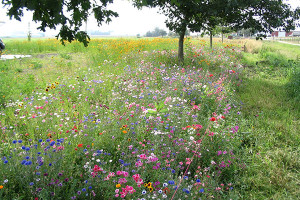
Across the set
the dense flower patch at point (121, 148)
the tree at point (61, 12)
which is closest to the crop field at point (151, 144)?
the dense flower patch at point (121, 148)

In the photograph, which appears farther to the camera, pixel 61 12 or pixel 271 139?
pixel 271 139

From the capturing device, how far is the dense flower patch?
1.99 m

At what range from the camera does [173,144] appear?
2.86 metres

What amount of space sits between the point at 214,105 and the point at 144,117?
5.82 feet

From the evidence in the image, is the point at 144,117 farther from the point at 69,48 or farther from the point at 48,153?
the point at 69,48

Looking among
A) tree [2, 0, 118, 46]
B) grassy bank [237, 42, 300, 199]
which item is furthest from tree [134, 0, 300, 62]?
tree [2, 0, 118, 46]

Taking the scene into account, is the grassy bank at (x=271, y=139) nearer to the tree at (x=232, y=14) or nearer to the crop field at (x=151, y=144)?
the crop field at (x=151, y=144)

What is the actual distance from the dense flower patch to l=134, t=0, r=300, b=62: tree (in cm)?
243

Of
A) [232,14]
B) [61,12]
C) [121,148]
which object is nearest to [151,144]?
[121,148]

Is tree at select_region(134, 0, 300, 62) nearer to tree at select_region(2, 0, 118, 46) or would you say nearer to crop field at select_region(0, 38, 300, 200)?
crop field at select_region(0, 38, 300, 200)

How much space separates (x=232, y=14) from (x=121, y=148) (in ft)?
20.7

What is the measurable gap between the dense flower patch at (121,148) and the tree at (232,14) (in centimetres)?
243

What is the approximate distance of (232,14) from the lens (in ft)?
23.4

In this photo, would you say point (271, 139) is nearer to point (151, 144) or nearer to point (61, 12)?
point (151, 144)
